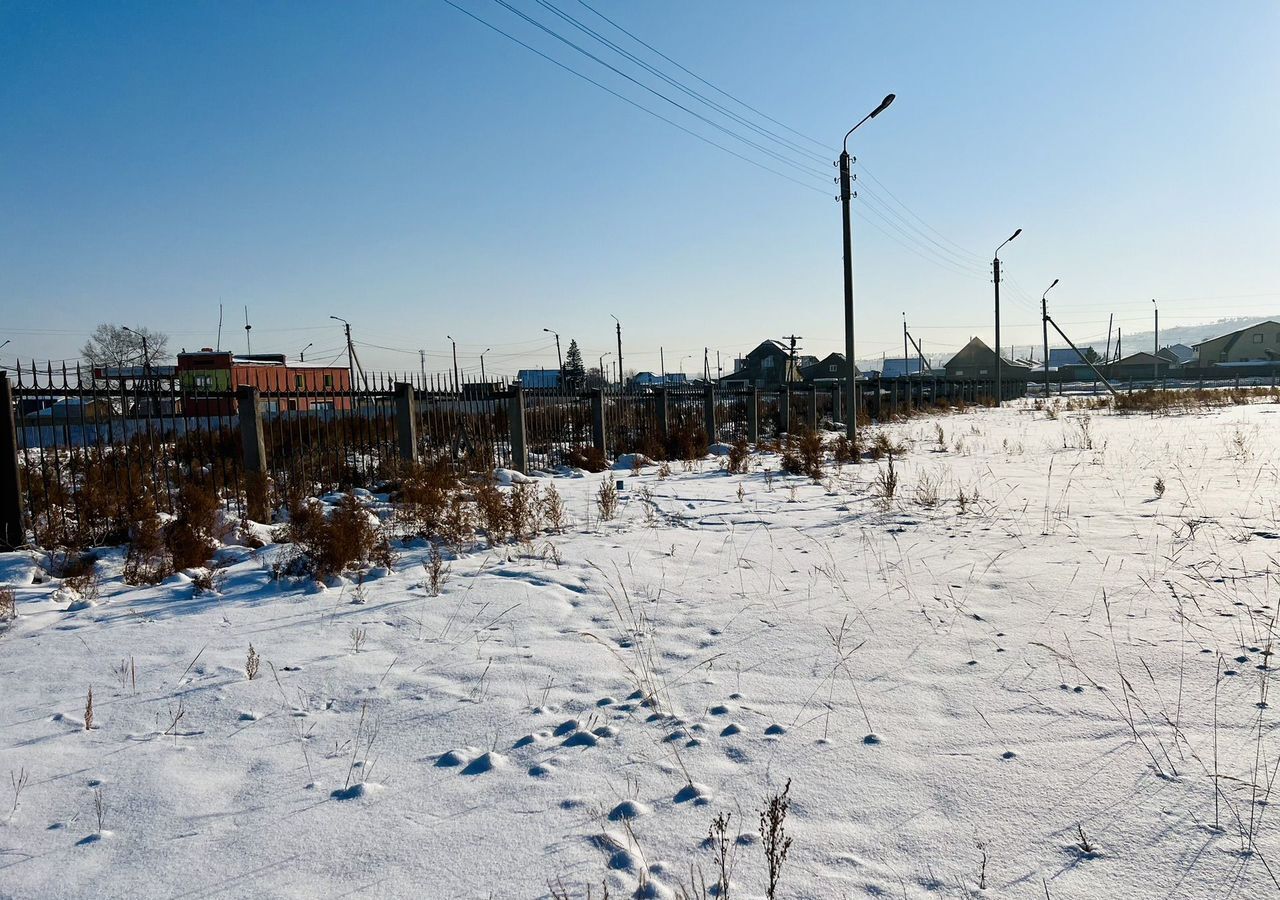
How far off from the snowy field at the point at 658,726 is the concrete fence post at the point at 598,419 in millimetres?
8625

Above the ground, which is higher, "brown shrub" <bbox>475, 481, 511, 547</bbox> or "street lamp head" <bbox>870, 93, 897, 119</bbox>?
"street lamp head" <bbox>870, 93, 897, 119</bbox>

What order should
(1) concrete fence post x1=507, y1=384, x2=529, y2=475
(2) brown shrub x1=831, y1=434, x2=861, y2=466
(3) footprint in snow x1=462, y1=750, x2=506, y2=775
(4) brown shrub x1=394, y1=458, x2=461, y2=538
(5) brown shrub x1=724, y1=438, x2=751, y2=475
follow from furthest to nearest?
(2) brown shrub x1=831, y1=434, x2=861, y2=466
(5) brown shrub x1=724, y1=438, x2=751, y2=475
(1) concrete fence post x1=507, y1=384, x2=529, y2=475
(4) brown shrub x1=394, y1=458, x2=461, y2=538
(3) footprint in snow x1=462, y1=750, x2=506, y2=775

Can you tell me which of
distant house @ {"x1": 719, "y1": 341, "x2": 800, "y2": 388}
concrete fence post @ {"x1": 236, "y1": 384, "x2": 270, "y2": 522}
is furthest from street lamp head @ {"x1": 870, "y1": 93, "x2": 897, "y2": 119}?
distant house @ {"x1": 719, "y1": 341, "x2": 800, "y2": 388}

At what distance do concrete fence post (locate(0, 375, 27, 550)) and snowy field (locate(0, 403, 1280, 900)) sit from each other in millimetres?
747

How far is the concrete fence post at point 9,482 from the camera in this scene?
7.05 m

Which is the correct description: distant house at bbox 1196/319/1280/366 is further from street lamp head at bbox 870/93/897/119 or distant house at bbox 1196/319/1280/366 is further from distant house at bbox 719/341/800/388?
street lamp head at bbox 870/93/897/119

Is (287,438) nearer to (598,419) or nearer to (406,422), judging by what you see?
(406,422)

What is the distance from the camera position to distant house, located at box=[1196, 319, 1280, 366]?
89.9 metres

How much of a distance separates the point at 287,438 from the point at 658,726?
514 inches

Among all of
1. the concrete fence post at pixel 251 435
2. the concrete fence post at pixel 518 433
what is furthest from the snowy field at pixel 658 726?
the concrete fence post at pixel 518 433

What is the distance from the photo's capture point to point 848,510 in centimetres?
880

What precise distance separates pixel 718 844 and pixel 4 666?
4.14m

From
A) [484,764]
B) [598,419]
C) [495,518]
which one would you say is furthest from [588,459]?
[484,764]

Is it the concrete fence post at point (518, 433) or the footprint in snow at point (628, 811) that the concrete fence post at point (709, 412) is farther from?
the footprint in snow at point (628, 811)
